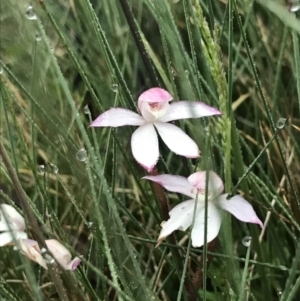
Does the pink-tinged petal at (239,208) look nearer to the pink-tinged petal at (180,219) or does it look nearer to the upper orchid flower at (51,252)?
the pink-tinged petal at (180,219)

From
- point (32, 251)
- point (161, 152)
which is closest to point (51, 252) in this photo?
point (32, 251)

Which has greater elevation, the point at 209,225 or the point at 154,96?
the point at 154,96

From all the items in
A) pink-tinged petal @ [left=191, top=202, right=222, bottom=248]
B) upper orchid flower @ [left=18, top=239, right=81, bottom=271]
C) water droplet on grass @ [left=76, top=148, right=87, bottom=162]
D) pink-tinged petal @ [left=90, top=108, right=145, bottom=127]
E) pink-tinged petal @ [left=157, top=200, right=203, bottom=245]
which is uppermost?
pink-tinged petal @ [left=90, top=108, right=145, bottom=127]

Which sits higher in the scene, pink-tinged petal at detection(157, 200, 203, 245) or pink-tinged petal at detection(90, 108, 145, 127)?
pink-tinged petal at detection(90, 108, 145, 127)

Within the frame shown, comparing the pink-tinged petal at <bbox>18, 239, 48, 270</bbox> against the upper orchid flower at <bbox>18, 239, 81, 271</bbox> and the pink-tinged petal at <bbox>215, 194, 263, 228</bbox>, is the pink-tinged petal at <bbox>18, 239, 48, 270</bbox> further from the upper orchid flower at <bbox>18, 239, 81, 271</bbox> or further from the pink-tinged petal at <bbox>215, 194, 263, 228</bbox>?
the pink-tinged petal at <bbox>215, 194, 263, 228</bbox>

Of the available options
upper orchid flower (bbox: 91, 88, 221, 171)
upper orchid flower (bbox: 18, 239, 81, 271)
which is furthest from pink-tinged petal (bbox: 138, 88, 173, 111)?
upper orchid flower (bbox: 18, 239, 81, 271)

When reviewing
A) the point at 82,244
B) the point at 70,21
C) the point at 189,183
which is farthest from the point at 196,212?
the point at 70,21

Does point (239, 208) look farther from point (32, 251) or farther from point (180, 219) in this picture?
point (32, 251)
